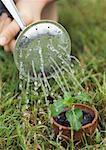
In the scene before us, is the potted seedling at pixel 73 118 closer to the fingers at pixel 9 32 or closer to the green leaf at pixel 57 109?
the green leaf at pixel 57 109

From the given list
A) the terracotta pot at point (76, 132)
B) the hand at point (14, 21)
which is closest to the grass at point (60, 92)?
the terracotta pot at point (76, 132)

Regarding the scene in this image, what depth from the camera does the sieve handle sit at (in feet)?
5.68

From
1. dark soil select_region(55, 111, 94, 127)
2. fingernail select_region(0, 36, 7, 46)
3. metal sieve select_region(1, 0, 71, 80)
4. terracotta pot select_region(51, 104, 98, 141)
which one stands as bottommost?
terracotta pot select_region(51, 104, 98, 141)

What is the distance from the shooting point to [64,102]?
157cm

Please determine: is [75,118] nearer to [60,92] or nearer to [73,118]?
[73,118]

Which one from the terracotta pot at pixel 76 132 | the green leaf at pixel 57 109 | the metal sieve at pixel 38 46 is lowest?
the terracotta pot at pixel 76 132

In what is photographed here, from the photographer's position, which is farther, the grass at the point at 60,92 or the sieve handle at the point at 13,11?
the sieve handle at the point at 13,11

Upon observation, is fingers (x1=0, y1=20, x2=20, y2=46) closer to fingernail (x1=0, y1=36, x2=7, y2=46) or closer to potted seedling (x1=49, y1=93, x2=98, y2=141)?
fingernail (x1=0, y1=36, x2=7, y2=46)

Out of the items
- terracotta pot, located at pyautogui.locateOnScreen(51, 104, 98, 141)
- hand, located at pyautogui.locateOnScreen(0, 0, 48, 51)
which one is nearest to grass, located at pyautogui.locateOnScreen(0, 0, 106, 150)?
terracotta pot, located at pyautogui.locateOnScreen(51, 104, 98, 141)

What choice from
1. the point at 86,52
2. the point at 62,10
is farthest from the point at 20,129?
the point at 62,10

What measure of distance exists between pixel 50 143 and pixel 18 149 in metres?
0.11

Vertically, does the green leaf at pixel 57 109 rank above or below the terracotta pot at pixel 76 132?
above

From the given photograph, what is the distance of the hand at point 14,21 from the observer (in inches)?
70.0

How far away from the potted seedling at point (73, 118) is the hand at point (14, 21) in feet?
1.08
